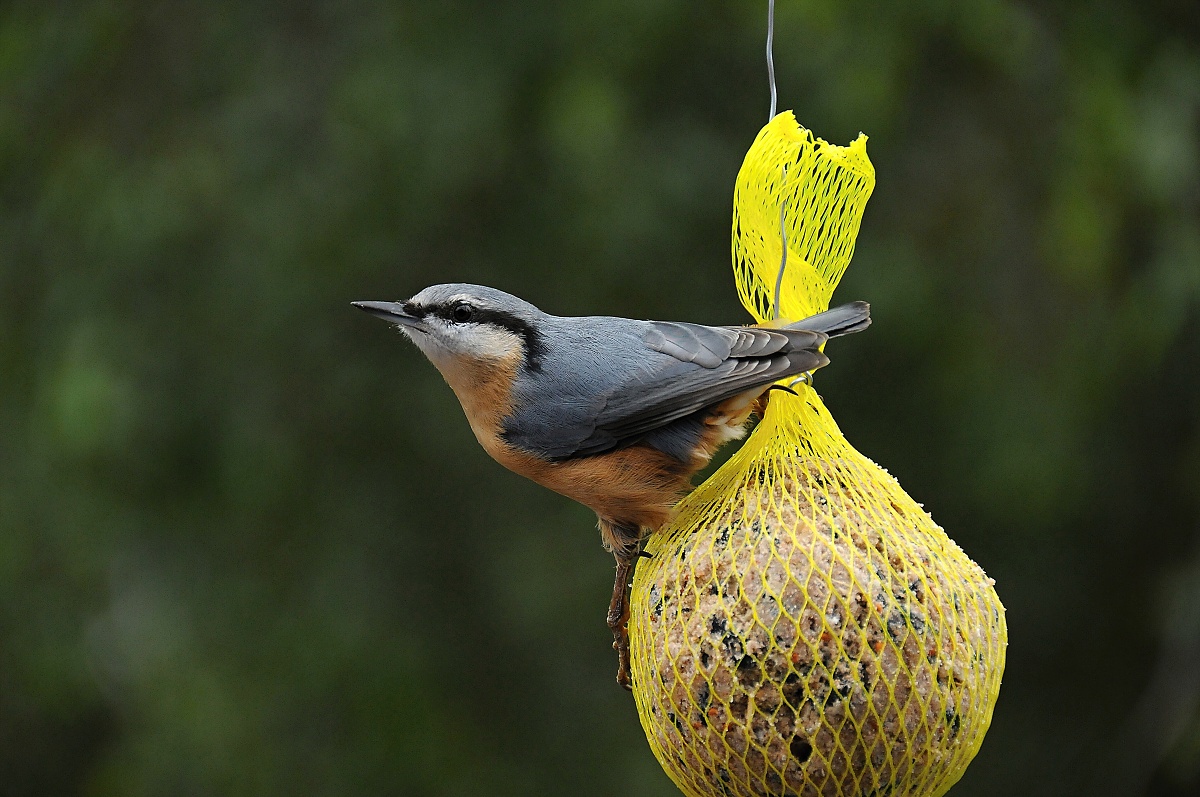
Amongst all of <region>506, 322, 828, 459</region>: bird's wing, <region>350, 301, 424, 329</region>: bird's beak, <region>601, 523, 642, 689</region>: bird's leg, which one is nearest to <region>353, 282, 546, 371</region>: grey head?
<region>350, 301, 424, 329</region>: bird's beak

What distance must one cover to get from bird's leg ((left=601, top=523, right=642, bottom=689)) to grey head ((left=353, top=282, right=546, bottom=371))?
1.39 feet

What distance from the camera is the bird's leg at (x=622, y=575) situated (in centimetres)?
274

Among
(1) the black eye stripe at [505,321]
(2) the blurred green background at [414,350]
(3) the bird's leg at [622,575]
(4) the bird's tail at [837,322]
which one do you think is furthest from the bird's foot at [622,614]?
(2) the blurred green background at [414,350]

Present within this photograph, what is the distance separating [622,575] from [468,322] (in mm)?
648

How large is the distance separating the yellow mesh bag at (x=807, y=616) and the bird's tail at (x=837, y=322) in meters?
0.13

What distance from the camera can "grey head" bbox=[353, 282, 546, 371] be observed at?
8.87ft

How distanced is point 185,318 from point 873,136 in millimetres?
2556

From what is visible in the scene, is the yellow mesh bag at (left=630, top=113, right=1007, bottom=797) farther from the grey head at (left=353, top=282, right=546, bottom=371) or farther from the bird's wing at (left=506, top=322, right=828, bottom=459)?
the grey head at (left=353, top=282, right=546, bottom=371)

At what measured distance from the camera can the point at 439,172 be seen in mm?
4445

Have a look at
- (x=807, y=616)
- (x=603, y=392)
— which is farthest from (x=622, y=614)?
(x=807, y=616)

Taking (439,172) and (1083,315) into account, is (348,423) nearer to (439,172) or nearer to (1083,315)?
(439,172)

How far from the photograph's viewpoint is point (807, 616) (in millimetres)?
2256

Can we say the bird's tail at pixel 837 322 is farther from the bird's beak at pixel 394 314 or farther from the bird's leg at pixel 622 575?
the bird's beak at pixel 394 314

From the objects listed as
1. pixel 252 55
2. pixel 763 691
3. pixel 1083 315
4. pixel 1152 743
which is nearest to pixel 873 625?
pixel 763 691
